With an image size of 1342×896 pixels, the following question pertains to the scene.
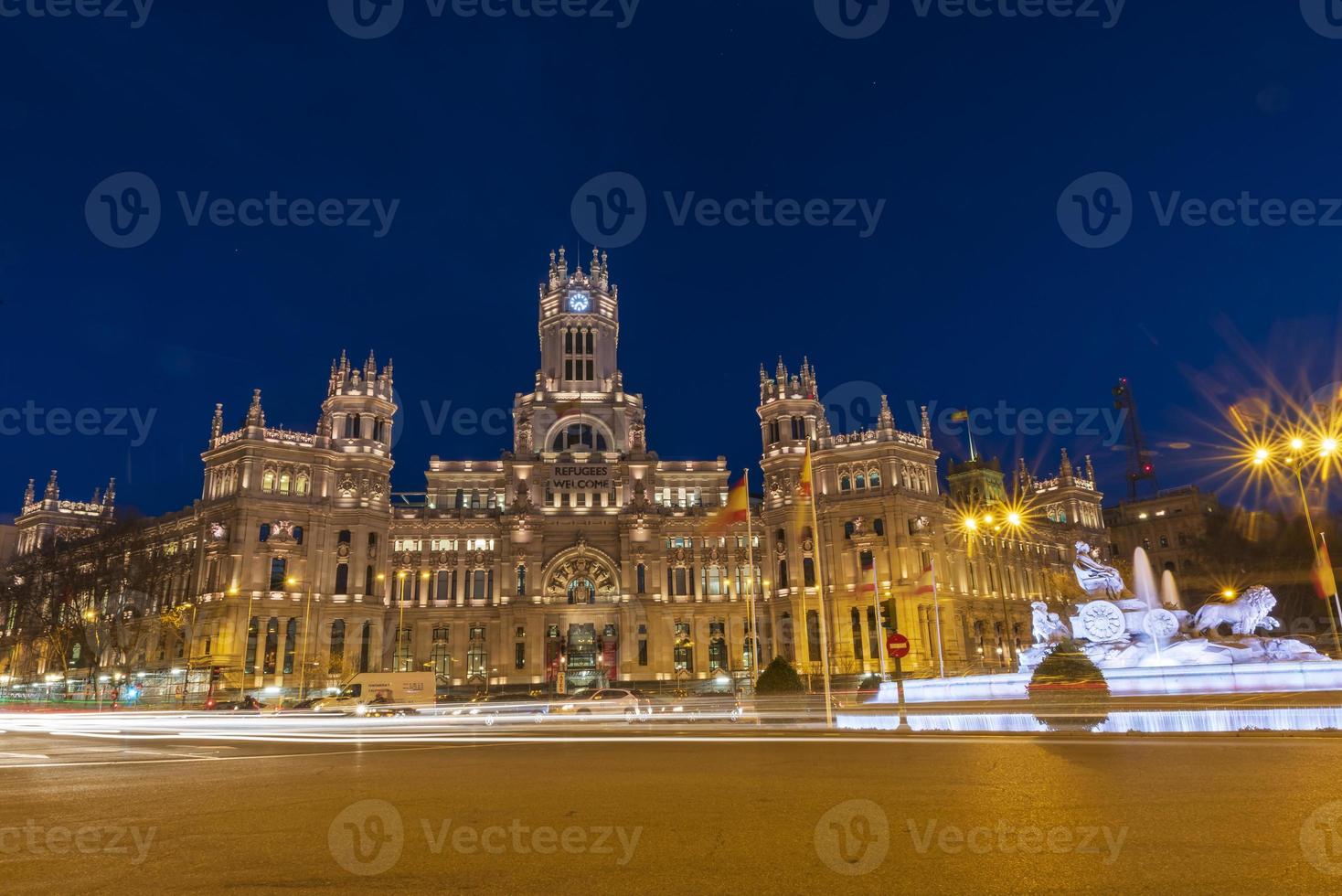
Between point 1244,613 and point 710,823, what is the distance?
41.8 m

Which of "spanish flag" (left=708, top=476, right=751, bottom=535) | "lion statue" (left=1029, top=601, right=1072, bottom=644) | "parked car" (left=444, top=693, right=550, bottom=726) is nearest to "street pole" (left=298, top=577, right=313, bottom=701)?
"parked car" (left=444, top=693, right=550, bottom=726)

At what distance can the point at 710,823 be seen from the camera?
10.2 m

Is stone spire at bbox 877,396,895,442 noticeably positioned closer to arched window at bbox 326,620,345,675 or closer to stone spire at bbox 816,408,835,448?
→ stone spire at bbox 816,408,835,448

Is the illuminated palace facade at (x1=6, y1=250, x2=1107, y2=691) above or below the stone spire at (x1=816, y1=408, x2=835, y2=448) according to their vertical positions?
below

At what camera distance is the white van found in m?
46.2

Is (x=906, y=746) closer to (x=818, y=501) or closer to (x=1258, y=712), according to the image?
(x=1258, y=712)

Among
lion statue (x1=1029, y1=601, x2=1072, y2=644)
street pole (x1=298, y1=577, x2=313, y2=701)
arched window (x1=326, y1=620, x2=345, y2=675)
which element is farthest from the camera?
arched window (x1=326, y1=620, x2=345, y2=675)

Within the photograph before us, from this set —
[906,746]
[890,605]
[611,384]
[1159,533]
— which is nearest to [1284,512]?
[1159,533]

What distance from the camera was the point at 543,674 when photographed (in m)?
85.9

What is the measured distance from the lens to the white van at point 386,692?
152 ft

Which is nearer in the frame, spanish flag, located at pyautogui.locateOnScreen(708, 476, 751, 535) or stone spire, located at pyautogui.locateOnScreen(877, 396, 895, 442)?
spanish flag, located at pyautogui.locateOnScreen(708, 476, 751, 535)

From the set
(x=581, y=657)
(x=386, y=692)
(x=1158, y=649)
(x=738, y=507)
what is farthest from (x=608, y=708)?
(x=581, y=657)

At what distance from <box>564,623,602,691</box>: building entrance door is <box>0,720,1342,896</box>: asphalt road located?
7036 cm

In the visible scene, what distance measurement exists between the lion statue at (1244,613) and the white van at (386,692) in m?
39.9
